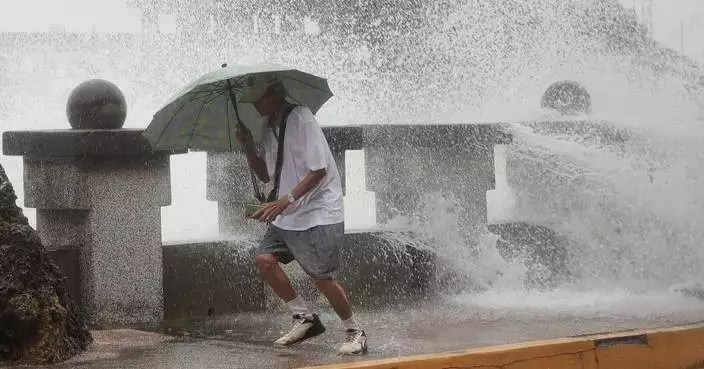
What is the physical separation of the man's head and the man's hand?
567mm

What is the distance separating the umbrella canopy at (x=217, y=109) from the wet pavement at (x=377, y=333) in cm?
122

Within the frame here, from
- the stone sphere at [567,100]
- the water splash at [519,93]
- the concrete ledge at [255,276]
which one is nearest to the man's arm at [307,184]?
the concrete ledge at [255,276]

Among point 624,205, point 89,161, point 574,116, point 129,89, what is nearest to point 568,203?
point 624,205

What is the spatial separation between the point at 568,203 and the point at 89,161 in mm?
4352

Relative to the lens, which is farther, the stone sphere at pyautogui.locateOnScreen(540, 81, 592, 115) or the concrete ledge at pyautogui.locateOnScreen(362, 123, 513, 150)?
the stone sphere at pyautogui.locateOnScreen(540, 81, 592, 115)

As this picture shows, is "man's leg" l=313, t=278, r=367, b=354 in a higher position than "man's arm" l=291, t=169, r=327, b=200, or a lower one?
lower

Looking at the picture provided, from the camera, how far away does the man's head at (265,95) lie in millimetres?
6281

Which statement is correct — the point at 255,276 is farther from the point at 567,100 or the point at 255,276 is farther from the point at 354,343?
the point at 567,100

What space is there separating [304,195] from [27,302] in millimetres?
1617

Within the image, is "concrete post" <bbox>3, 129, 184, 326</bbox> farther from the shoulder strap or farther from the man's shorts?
the man's shorts

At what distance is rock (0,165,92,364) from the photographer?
6098 millimetres

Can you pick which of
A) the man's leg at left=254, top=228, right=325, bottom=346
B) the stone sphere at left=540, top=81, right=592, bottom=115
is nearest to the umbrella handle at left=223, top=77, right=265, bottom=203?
the man's leg at left=254, top=228, right=325, bottom=346

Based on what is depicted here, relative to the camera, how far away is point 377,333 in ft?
23.5

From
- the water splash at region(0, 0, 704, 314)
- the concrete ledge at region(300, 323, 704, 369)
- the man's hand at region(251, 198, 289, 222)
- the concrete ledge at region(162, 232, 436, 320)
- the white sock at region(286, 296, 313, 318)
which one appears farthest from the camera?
the water splash at region(0, 0, 704, 314)
